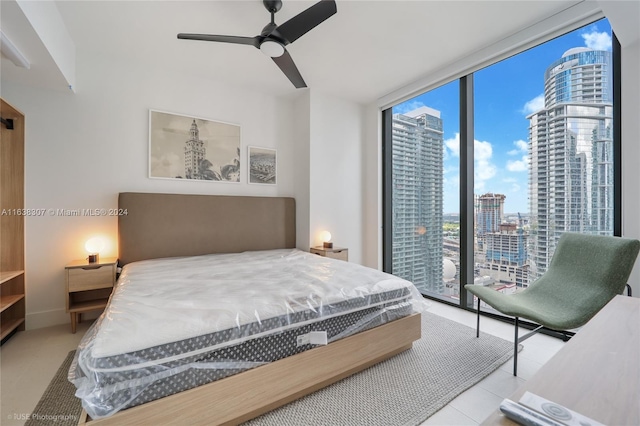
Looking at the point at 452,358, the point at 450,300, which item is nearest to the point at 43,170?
the point at 452,358

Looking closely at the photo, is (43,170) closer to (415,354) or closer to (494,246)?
(415,354)

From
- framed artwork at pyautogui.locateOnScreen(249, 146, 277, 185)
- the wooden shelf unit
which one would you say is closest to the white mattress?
the wooden shelf unit

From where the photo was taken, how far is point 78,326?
2639 mm

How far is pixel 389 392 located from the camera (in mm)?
1674

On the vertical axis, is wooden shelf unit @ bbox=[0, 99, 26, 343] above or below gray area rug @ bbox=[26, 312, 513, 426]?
above

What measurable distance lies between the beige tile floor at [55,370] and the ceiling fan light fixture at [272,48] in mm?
2620

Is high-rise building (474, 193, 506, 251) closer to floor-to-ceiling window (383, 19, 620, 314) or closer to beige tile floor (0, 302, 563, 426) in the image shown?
floor-to-ceiling window (383, 19, 620, 314)

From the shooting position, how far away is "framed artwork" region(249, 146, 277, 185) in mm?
3656

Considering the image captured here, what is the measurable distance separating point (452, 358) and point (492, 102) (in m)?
2.65

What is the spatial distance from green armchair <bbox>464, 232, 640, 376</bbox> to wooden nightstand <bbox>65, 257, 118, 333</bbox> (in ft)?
10.9

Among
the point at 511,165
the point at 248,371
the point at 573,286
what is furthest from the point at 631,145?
the point at 248,371

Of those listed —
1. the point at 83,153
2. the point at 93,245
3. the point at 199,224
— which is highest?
the point at 83,153

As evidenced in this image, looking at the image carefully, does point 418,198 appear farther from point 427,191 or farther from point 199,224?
point 199,224

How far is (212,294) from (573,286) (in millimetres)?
2689
